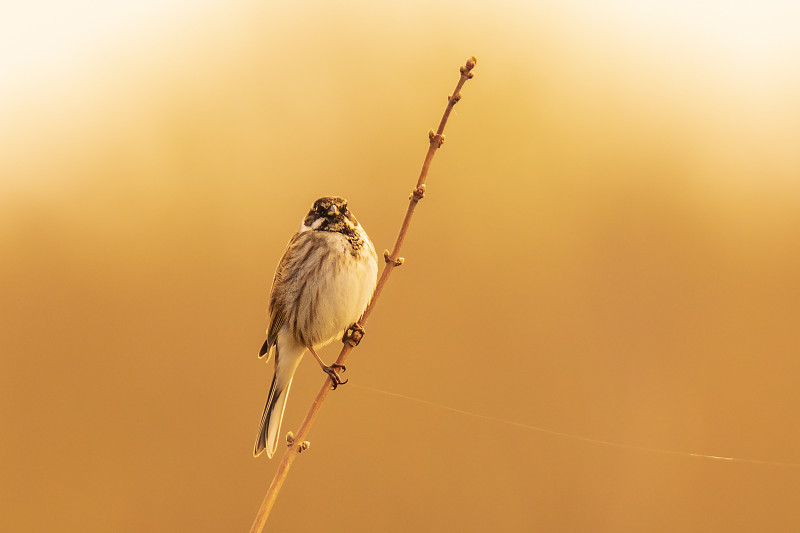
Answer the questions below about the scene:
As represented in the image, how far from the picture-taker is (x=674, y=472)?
239 centimetres

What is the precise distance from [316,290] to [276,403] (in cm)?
33

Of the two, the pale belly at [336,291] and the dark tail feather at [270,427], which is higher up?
the pale belly at [336,291]

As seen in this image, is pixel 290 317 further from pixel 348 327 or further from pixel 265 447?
pixel 265 447

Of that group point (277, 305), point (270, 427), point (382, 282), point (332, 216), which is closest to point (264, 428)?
point (270, 427)

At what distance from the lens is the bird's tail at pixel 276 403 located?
1.82 metres

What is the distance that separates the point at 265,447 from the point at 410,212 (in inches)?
35.5

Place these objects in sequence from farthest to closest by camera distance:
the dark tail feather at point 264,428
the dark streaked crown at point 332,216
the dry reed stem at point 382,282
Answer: the dark streaked crown at point 332,216 < the dark tail feather at point 264,428 < the dry reed stem at point 382,282

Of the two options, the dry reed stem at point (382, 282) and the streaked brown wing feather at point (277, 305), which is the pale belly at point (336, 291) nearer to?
the streaked brown wing feather at point (277, 305)

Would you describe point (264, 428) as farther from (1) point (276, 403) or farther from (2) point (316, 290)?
(2) point (316, 290)

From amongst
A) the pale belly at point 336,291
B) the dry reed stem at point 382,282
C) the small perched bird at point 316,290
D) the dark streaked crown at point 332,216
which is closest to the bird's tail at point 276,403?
the small perched bird at point 316,290

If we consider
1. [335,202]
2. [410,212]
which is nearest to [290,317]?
[335,202]

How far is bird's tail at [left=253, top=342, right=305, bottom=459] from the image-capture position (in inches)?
71.5

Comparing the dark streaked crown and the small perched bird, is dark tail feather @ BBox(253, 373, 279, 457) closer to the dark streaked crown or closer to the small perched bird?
the small perched bird

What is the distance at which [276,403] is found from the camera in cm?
192
